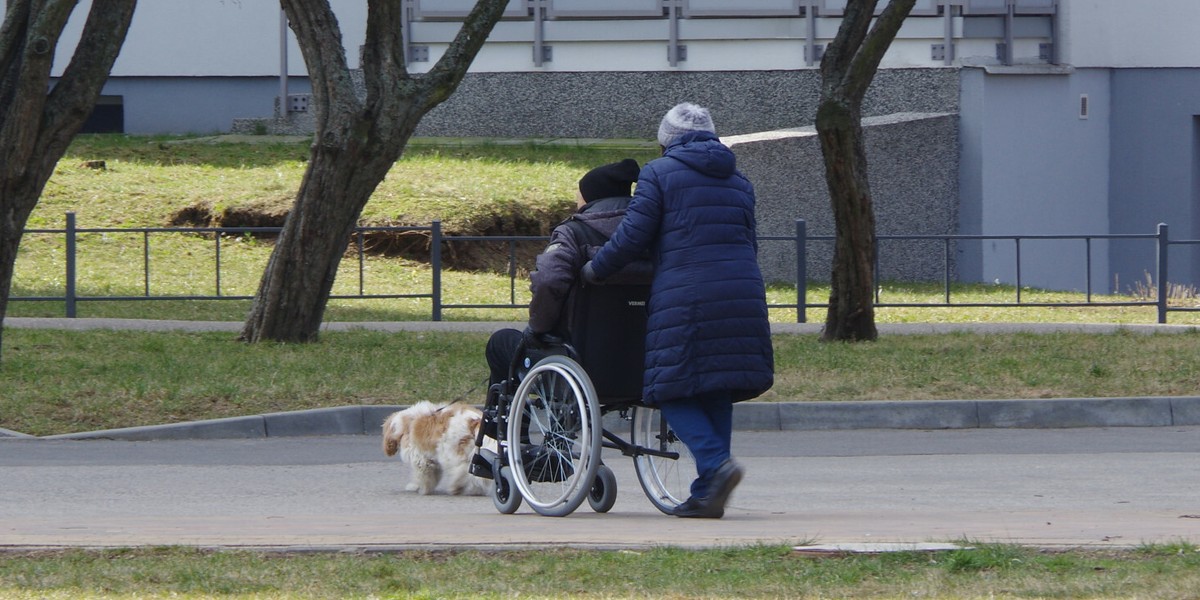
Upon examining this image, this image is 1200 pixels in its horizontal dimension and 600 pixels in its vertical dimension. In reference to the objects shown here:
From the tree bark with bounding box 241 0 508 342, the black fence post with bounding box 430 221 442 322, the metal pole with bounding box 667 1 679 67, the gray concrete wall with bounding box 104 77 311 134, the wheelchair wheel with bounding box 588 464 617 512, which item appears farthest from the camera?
the gray concrete wall with bounding box 104 77 311 134

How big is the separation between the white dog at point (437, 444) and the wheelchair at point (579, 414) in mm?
724

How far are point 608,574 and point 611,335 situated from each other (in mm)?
1676

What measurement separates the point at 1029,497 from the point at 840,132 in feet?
23.1

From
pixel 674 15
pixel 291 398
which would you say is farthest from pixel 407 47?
pixel 291 398

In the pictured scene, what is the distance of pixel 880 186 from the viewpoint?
23.5 meters

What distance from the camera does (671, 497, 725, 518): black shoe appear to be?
6.87 metres

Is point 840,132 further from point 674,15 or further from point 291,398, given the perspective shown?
point 674,15

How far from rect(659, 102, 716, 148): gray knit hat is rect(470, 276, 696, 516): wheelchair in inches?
26.3

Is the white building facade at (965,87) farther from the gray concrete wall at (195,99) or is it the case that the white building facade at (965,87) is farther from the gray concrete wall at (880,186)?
the gray concrete wall at (195,99)

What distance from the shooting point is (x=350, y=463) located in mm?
9703

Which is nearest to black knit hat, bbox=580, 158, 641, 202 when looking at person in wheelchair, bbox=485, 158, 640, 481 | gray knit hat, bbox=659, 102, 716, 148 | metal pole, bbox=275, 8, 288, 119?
person in wheelchair, bbox=485, 158, 640, 481

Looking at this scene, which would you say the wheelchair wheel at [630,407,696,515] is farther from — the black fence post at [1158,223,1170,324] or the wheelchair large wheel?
the black fence post at [1158,223,1170,324]

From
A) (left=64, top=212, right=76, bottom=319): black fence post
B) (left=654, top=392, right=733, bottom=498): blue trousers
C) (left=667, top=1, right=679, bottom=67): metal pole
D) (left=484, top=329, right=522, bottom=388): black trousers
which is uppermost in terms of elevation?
(left=667, top=1, right=679, bottom=67): metal pole

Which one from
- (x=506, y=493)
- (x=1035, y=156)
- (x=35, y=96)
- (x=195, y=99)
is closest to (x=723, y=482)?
(x=506, y=493)
